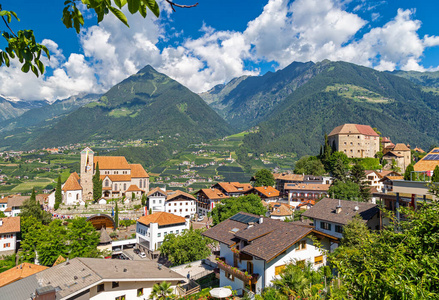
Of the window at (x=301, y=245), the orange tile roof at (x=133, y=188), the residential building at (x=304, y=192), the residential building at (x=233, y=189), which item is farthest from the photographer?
the orange tile roof at (x=133, y=188)

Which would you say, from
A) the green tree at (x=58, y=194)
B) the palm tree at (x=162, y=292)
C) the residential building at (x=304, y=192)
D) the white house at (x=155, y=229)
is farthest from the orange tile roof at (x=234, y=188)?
the palm tree at (x=162, y=292)

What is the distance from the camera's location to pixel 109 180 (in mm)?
87875

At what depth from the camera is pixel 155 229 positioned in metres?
51.3

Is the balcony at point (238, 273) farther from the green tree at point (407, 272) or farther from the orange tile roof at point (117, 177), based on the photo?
the orange tile roof at point (117, 177)

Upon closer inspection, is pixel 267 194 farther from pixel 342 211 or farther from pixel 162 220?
pixel 342 211

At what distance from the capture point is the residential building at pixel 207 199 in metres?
76.3

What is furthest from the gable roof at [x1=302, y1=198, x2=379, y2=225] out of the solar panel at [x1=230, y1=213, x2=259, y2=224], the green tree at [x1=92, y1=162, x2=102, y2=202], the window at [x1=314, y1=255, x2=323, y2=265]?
the green tree at [x1=92, y1=162, x2=102, y2=202]

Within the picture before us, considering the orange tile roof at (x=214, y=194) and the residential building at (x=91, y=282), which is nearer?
the residential building at (x=91, y=282)

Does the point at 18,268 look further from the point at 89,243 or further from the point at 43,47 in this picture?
the point at 43,47

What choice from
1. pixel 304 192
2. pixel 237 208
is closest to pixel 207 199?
pixel 304 192

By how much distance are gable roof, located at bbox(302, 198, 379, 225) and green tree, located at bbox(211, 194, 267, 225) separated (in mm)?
17113

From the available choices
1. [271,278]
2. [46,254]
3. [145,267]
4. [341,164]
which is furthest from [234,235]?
[341,164]

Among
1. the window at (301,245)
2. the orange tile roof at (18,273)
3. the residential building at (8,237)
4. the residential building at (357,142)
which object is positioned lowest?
the residential building at (8,237)

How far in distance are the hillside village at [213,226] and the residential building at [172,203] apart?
11.1 inches
